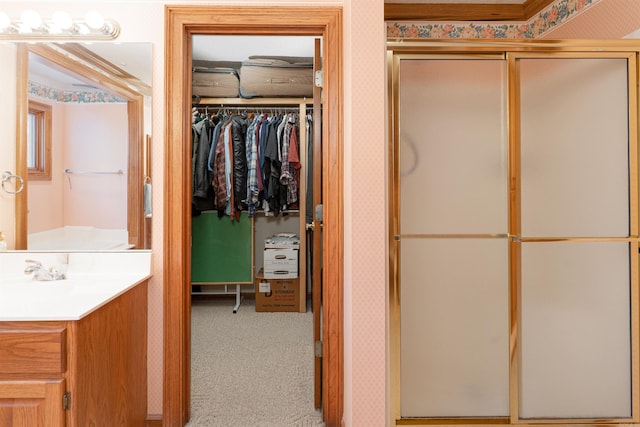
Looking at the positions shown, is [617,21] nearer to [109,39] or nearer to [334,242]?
[334,242]

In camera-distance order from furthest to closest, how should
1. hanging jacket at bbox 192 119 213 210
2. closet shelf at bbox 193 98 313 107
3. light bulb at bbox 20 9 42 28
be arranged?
closet shelf at bbox 193 98 313 107, hanging jacket at bbox 192 119 213 210, light bulb at bbox 20 9 42 28

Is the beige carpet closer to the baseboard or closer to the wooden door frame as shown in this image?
the baseboard

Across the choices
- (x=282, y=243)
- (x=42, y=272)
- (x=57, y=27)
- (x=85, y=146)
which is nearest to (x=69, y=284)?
(x=42, y=272)

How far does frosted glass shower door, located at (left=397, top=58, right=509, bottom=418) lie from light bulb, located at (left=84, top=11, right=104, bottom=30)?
4.62 ft

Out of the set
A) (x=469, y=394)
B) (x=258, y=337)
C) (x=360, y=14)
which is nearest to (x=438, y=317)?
(x=469, y=394)

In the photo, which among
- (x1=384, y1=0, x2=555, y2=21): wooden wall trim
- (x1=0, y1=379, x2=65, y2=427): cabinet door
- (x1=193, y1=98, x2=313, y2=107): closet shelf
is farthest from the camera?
(x1=193, y1=98, x2=313, y2=107): closet shelf

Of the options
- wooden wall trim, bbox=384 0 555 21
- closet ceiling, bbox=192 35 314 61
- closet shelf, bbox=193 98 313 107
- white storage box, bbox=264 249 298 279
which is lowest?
white storage box, bbox=264 249 298 279

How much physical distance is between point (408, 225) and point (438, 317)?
43cm

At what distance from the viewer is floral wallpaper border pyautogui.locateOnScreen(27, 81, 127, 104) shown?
192 cm

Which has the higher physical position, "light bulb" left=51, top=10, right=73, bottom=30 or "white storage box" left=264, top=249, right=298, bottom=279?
"light bulb" left=51, top=10, right=73, bottom=30

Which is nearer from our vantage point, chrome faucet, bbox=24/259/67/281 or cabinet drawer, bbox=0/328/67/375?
cabinet drawer, bbox=0/328/67/375

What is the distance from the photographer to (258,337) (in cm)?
318

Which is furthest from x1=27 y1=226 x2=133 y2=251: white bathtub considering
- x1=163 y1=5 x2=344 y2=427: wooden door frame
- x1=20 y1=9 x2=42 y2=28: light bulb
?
x1=20 y1=9 x2=42 y2=28: light bulb

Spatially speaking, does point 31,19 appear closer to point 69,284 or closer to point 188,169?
point 188,169
